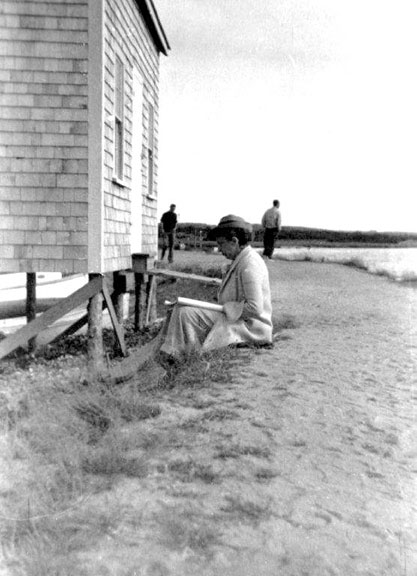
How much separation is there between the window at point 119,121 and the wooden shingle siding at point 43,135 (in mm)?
1276

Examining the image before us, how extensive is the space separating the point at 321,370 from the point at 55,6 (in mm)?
5440

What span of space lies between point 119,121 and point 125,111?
325 mm

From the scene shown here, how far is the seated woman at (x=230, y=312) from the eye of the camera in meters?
6.45

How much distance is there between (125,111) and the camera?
10164 mm

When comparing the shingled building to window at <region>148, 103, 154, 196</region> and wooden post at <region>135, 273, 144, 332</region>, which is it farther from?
window at <region>148, 103, 154, 196</region>

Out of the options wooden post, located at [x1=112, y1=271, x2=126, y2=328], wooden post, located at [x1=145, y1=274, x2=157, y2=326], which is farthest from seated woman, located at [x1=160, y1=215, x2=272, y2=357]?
wooden post, located at [x1=145, y1=274, x2=157, y2=326]

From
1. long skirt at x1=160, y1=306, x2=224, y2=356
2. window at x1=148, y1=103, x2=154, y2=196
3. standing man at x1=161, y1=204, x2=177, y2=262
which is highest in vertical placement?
window at x1=148, y1=103, x2=154, y2=196

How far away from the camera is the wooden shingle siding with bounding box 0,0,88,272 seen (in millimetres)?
8297

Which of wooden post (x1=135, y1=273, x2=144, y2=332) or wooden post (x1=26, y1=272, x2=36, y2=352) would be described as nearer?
wooden post (x1=26, y1=272, x2=36, y2=352)

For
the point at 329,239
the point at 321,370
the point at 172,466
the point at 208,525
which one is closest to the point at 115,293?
the point at 321,370

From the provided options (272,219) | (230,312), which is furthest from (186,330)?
(272,219)

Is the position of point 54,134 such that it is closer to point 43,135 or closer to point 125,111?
point 43,135

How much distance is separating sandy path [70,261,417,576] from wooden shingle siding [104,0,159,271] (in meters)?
3.27

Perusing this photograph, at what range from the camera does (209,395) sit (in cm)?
551
